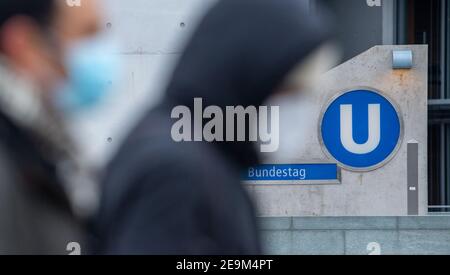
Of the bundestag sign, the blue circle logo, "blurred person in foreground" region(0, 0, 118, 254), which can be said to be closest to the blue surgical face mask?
"blurred person in foreground" region(0, 0, 118, 254)

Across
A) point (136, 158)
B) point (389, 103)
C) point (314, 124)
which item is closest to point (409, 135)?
point (389, 103)

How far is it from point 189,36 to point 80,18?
440 millimetres

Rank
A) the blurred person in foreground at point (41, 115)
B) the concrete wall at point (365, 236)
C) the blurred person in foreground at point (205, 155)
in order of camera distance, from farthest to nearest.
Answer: the concrete wall at point (365, 236), the blurred person in foreground at point (41, 115), the blurred person in foreground at point (205, 155)

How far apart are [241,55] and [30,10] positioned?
2.60 ft

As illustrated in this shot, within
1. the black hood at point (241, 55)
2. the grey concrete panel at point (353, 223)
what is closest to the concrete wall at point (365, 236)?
the grey concrete panel at point (353, 223)

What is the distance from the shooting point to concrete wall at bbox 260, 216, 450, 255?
298cm

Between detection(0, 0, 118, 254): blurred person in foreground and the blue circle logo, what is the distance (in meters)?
0.86

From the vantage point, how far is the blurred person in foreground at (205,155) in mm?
2410

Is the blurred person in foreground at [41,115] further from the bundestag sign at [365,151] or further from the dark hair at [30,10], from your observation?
the bundestag sign at [365,151]

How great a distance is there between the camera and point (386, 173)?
3.04m

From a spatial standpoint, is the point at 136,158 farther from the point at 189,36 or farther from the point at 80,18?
the point at 80,18

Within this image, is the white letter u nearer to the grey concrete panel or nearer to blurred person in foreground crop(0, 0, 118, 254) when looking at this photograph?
the grey concrete panel

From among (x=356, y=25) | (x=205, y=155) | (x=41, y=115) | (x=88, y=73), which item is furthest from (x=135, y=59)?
(x=356, y=25)
